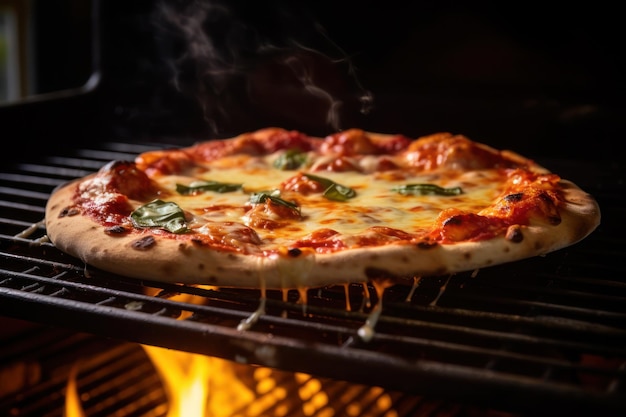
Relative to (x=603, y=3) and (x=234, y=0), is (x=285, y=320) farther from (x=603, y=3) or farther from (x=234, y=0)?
(x=234, y=0)

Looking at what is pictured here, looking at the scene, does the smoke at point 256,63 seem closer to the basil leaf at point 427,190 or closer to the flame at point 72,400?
the basil leaf at point 427,190

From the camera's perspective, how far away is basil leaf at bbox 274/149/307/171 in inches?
124

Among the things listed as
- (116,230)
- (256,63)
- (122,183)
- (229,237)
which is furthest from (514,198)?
(256,63)

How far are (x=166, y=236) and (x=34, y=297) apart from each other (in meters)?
0.39

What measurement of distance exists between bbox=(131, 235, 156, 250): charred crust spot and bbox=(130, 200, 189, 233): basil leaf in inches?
4.5

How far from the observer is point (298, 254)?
6.43ft

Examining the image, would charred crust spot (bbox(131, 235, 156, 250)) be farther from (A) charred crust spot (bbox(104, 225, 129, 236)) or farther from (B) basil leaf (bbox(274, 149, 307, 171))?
(B) basil leaf (bbox(274, 149, 307, 171))

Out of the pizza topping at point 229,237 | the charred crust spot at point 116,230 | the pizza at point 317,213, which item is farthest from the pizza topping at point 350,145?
the charred crust spot at point 116,230

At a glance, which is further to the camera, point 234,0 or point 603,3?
point 234,0

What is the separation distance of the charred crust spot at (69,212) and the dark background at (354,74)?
1.29 meters

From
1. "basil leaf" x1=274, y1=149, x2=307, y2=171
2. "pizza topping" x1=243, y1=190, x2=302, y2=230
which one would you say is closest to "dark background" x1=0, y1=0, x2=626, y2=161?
"basil leaf" x1=274, y1=149, x2=307, y2=171

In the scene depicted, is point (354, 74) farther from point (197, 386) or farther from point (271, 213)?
point (197, 386)

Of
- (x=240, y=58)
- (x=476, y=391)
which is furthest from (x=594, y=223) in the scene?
(x=240, y=58)

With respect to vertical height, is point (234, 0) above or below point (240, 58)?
above
